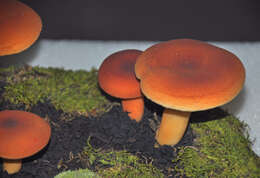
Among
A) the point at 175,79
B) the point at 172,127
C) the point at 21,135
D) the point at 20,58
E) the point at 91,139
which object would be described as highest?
the point at 175,79

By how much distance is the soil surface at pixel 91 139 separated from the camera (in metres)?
1.57

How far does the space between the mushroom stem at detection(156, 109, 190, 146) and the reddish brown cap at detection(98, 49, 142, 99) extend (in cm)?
16

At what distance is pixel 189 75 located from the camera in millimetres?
1348

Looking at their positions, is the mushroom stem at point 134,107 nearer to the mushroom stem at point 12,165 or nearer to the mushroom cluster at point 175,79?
the mushroom cluster at point 175,79

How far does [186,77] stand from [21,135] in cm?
64

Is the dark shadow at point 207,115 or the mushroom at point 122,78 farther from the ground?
the mushroom at point 122,78

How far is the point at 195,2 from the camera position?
2.53 metres

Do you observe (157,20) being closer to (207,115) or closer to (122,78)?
(207,115)

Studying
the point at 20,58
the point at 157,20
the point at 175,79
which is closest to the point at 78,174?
the point at 175,79

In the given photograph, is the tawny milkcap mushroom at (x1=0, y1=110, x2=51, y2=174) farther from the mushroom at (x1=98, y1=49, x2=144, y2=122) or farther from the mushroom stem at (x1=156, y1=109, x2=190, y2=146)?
the mushroom stem at (x1=156, y1=109, x2=190, y2=146)

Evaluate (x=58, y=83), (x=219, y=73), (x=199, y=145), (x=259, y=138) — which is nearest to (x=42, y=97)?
(x=58, y=83)

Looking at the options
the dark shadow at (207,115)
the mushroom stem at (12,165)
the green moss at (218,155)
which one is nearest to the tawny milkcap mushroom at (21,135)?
the mushroom stem at (12,165)

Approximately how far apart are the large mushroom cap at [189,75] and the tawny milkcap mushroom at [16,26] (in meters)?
0.48

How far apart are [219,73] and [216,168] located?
0.46m
